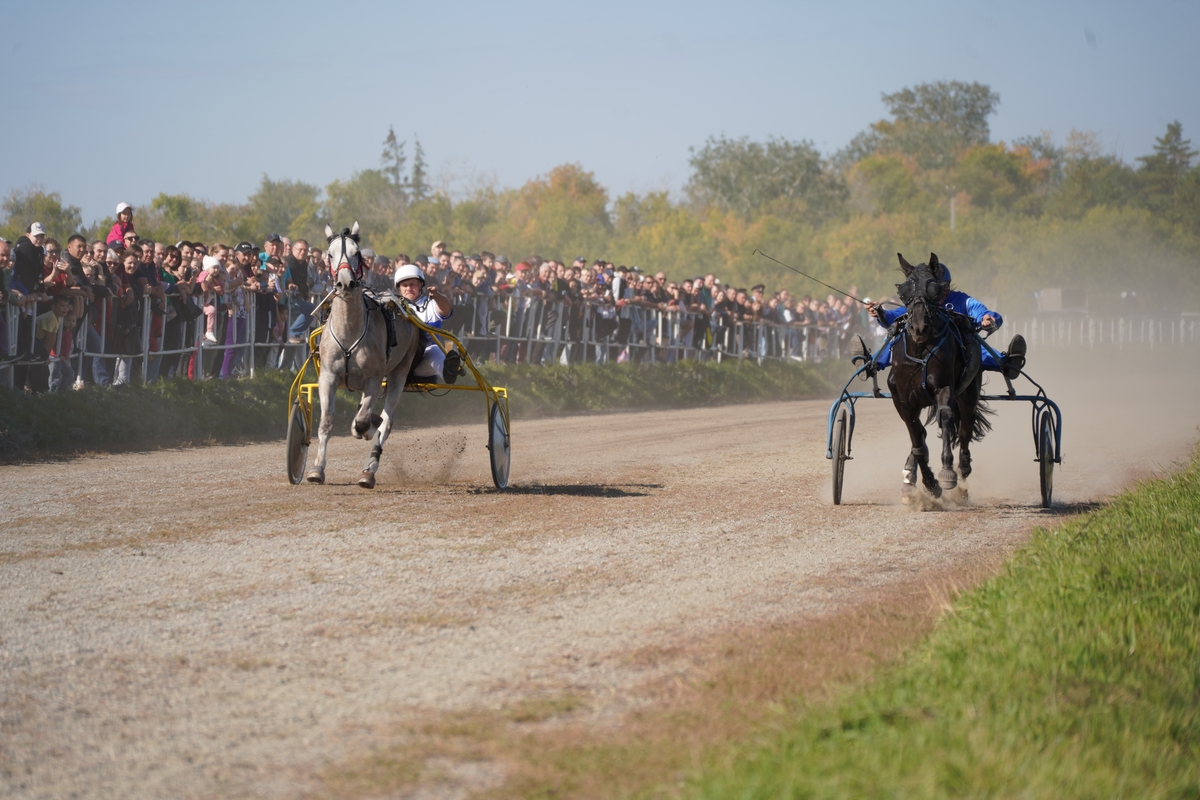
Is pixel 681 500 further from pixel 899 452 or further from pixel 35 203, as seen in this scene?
pixel 35 203

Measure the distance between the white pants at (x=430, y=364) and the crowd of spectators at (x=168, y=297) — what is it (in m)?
0.92

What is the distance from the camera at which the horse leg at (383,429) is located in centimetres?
906

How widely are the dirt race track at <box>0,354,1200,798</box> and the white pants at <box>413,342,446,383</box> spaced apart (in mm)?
897

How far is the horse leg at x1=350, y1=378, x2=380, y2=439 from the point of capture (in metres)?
9.00

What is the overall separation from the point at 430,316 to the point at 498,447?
146 centimetres

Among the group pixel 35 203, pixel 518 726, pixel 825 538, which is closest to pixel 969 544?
pixel 825 538

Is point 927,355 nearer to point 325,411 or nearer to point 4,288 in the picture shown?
point 325,411

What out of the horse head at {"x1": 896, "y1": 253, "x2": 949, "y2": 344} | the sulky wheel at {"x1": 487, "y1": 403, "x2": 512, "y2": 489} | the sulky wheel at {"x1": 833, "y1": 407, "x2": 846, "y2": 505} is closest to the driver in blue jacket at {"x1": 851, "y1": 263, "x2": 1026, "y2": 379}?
the horse head at {"x1": 896, "y1": 253, "x2": 949, "y2": 344}

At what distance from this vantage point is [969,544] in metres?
7.55

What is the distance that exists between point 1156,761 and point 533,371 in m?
16.1

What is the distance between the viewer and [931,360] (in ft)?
28.0

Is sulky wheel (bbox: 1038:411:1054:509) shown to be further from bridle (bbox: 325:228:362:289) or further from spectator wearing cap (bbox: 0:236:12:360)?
spectator wearing cap (bbox: 0:236:12:360)

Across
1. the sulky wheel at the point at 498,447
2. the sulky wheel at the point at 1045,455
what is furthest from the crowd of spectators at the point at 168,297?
the sulky wheel at the point at 1045,455

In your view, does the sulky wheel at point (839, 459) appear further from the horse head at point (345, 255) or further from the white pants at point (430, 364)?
the horse head at point (345, 255)
